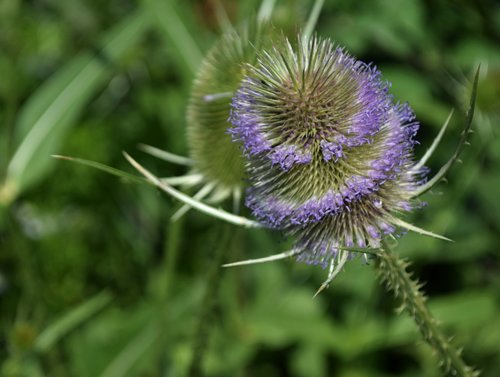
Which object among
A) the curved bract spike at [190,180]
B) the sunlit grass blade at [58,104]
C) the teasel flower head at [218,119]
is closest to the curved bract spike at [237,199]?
the teasel flower head at [218,119]

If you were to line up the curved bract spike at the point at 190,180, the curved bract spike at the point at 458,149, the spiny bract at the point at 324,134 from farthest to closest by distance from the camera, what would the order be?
1. the curved bract spike at the point at 190,180
2. the spiny bract at the point at 324,134
3. the curved bract spike at the point at 458,149

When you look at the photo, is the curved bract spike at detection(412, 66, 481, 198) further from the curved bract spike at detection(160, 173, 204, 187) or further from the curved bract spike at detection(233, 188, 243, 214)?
the curved bract spike at detection(160, 173, 204, 187)

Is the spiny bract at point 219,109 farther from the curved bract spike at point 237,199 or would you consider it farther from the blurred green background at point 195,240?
the blurred green background at point 195,240

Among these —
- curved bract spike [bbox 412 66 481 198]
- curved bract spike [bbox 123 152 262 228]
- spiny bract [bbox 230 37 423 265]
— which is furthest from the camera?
curved bract spike [bbox 123 152 262 228]

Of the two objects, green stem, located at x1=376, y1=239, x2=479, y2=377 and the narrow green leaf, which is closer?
green stem, located at x1=376, y1=239, x2=479, y2=377

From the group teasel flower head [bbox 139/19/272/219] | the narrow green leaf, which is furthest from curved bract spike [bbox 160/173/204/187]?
the narrow green leaf

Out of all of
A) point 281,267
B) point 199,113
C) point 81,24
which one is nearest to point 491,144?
point 281,267

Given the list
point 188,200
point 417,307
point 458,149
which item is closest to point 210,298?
point 188,200
